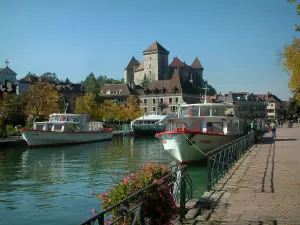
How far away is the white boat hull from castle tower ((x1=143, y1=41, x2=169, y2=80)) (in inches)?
4379

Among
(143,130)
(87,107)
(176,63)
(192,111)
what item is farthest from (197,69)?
(192,111)

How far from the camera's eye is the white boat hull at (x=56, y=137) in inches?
1758

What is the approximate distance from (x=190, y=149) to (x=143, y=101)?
4153 inches

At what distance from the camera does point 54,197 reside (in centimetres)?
1656

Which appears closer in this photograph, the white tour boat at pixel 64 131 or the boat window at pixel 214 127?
the boat window at pixel 214 127

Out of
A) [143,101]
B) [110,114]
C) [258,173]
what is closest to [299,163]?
[258,173]

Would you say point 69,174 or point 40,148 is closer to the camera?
point 69,174

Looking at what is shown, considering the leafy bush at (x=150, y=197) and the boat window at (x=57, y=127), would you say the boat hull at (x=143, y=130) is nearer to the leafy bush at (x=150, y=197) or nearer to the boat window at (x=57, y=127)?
the boat window at (x=57, y=127)

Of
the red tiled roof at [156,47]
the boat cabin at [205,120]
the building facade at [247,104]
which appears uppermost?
the red tiled roof at [156,47]

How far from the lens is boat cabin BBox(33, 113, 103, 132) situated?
5000 centimetres

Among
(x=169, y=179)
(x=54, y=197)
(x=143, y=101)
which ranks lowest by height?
(x=54, y=197)

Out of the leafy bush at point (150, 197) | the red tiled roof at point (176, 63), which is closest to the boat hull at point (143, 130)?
the leafy bush at point (150, 197)

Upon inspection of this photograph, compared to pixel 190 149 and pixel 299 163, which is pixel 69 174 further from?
pixel 299 163

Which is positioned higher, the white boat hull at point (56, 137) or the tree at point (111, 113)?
the tree at point (111, 113)
